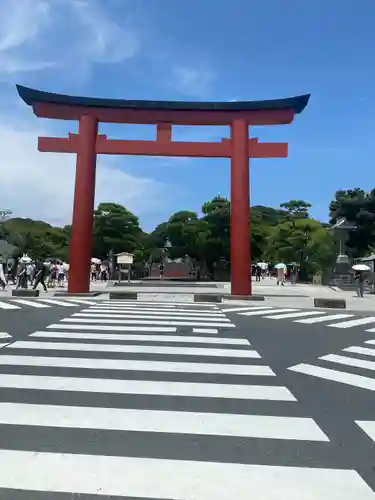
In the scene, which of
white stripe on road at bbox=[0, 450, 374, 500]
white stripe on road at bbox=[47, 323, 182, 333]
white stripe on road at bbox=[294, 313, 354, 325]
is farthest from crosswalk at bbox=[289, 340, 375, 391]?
white stripe on road at bbox=[294, 313, 354, 325]

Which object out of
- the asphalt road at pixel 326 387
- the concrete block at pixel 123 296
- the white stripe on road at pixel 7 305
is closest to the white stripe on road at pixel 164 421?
the asphalt road at pixel 326 387

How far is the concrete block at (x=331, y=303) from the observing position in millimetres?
16136

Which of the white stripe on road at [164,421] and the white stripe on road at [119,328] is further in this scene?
the white stripe on road at [119,328]

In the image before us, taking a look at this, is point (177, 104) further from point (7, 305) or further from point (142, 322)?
point (142, 322)

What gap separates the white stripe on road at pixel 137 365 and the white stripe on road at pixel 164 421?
5.45 feet

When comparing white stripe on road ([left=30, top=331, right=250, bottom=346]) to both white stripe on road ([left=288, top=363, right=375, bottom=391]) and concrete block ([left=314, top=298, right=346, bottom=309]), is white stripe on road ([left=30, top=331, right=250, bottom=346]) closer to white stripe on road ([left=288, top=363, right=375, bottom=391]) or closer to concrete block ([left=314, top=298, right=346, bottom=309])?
white stripe on road ([left=288, top=363, right=375, bottom=391])

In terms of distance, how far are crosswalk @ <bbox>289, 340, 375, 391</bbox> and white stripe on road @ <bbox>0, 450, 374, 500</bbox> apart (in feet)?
8.79

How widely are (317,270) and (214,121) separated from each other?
22057 millimetres

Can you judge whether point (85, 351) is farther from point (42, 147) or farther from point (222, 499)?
point (42, 147)

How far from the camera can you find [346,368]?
643cm

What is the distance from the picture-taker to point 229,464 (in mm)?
3234

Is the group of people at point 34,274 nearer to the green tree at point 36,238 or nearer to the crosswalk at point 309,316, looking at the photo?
the crosswalk at point 309,316

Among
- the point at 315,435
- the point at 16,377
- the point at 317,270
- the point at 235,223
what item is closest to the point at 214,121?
the point at 235,223

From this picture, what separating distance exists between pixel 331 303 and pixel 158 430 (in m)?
13.6
